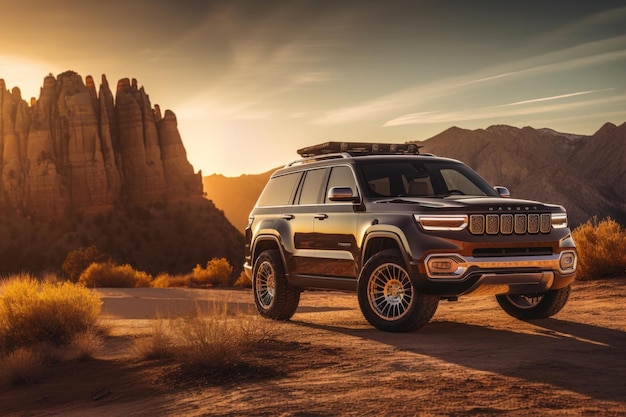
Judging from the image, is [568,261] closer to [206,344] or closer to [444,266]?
[444,266]

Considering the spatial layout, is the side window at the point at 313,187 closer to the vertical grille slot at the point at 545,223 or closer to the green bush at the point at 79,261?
the vertical grille slot at the point at 545,223

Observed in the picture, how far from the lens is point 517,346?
8.97m

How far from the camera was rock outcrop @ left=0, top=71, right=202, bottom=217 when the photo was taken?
9044 cm

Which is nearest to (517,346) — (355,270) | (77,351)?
(355,270)

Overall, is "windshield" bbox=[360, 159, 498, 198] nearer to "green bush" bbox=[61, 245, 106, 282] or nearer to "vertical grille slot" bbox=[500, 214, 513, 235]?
"vertical grille slot" bbox=[500, 214, 513, 235]

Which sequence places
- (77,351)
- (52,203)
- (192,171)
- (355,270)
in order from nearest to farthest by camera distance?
(355,270) < (77,351) < (52,203) < (192,171)

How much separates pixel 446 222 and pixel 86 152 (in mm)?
88727

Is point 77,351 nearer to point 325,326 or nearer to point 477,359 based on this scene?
point 325,326

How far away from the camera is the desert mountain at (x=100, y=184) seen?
83250mm

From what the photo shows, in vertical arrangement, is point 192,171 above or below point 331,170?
above

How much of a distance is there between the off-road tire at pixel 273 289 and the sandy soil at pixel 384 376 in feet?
1.38

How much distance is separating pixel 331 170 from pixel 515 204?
9.69 feet

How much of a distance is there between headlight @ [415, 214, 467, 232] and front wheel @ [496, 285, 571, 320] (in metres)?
2.12

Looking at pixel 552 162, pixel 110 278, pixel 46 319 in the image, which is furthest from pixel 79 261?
pixel 552 162
